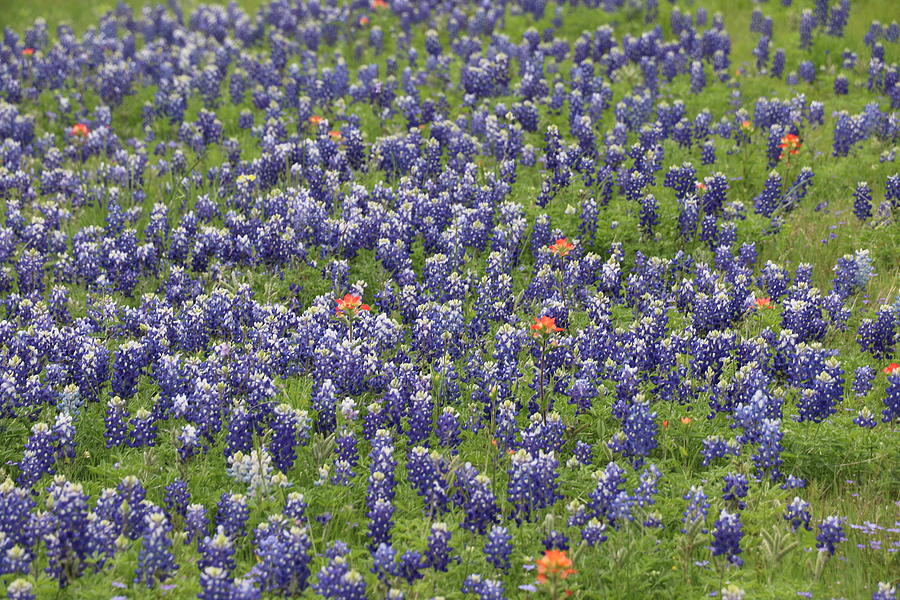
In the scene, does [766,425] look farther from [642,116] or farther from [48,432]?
[642,116]

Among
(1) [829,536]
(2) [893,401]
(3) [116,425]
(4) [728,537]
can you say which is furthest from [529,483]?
(3) [116,425]

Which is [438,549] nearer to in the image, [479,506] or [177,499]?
[479,506]

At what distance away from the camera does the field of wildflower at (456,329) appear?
183 inches

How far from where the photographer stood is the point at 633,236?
26.6 ft

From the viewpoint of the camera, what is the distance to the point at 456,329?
6.48 m

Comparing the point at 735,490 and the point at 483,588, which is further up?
the point at 735,490

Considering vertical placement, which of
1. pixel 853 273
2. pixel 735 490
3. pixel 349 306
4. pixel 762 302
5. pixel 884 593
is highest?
pixel 853 273

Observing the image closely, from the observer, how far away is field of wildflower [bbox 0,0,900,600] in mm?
4652

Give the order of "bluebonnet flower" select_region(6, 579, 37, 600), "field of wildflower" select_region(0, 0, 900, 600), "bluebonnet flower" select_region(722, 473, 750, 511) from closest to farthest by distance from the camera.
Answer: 1. "bluebonnet flower" select_region(6, 579, 37, 600)
2. "field of wildflower" select_region(0, 0, 900, 600)
3. "bluebonnet flower" select_region(722, 473, 750, 511)

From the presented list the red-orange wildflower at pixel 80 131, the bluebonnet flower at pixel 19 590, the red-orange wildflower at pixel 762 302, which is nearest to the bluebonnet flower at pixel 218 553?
the bluebonnet flower at pixel 19 590

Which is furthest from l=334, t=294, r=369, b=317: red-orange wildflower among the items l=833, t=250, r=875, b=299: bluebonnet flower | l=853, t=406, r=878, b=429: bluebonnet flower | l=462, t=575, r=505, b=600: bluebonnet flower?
l=833, t=250, r=875, b=299: bluebonnet flower

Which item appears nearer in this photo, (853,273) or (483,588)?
(483,588)

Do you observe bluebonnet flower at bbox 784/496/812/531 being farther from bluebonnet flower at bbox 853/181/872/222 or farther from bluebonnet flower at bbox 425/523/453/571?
bluebonnet flower at bbox 853/181/872/222

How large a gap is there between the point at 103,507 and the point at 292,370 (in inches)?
66.3
